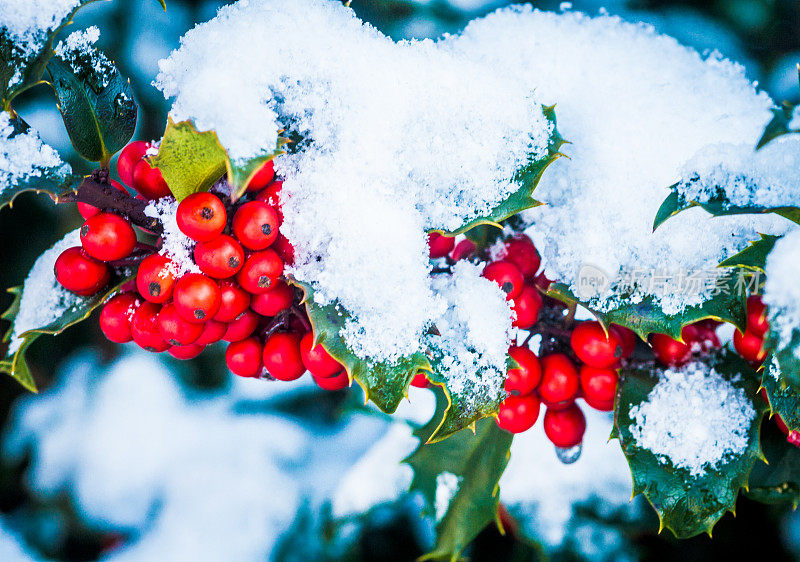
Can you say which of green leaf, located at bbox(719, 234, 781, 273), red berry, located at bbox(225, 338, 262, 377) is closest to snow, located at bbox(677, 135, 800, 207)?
green leaf, located at bbox(719, 234, 781, 273)

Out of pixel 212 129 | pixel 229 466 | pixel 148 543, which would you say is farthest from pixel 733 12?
pixel 148 543

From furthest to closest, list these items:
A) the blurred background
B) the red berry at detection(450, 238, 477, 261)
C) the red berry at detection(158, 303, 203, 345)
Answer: the blurred background → the red berry at detection(450, 238, 477, 261) → the red berry at detection(158, 303, 203, 345)

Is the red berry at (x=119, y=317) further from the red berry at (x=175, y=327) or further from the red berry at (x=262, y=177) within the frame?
the red berry at (x=262, y=177)

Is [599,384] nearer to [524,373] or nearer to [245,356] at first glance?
[524,373]

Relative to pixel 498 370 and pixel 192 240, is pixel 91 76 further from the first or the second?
pixel 498 370

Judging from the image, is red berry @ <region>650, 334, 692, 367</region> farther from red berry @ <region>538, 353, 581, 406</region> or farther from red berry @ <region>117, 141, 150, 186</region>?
red berry @ <region>117, 141, 150, 186</region>
